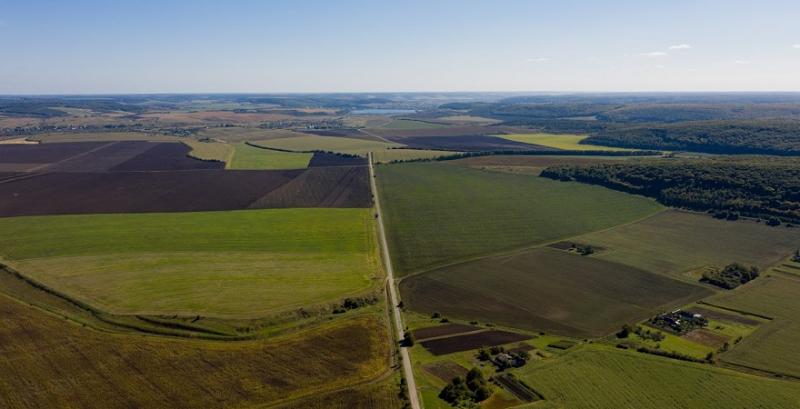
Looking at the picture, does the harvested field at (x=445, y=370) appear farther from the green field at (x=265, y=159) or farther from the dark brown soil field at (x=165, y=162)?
→ the dark brown soil field at (x=165, y=162)

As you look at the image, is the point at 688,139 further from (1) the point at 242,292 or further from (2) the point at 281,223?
(1) the point at 242,292

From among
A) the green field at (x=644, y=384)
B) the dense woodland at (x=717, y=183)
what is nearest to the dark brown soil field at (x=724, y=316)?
the green field at (x=644, y=384)

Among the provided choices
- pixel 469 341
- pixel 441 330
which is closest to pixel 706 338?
pixel 469 341

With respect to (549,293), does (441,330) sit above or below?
below

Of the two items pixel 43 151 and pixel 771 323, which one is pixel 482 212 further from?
pixel 43 151

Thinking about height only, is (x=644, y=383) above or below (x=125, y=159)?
below

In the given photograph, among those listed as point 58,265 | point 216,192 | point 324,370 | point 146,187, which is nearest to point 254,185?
point 216,192

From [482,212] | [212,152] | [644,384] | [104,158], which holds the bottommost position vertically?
[644,384]

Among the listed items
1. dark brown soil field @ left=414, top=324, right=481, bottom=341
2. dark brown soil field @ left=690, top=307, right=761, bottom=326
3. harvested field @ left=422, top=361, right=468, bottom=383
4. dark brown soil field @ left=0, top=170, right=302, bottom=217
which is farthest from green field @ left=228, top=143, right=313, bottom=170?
dark brown soil field @ left=690, top=307, right=761, bottom=326
